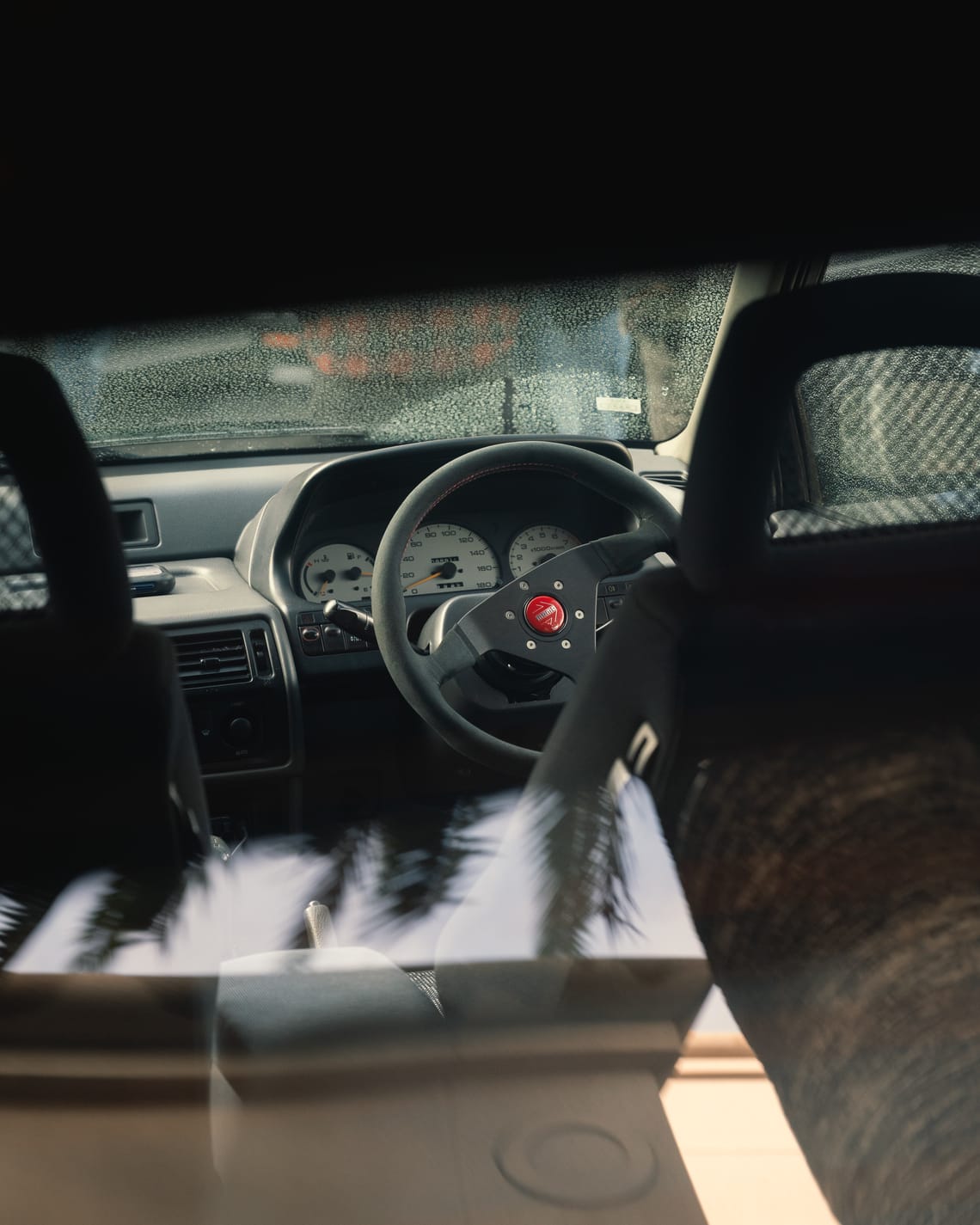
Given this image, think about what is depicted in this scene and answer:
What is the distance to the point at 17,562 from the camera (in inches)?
38.9

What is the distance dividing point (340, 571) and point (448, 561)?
26cm

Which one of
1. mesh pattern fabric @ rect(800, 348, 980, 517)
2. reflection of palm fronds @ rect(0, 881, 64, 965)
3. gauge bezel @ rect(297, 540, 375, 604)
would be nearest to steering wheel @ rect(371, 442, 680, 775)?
gauge bezel @ rect(297, 540, 375, 604)

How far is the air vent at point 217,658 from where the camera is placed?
7.54ft

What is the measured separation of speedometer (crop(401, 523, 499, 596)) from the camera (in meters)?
2.57

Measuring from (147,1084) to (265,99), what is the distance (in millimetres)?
834

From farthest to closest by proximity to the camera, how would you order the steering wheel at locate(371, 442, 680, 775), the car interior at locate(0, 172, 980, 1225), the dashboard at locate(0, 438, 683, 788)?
the dashboard at locate(0, 438, 683, 788) < the steering wheel at locate(371, 442, 680, 775) < the car interior at locate(0, 172, 980, 1225)

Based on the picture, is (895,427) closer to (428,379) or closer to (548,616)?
(548,616)

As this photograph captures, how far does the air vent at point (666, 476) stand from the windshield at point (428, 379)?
0.12 m

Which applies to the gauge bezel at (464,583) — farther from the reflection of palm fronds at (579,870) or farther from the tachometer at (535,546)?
the reflection of palm fronds at (579,870)

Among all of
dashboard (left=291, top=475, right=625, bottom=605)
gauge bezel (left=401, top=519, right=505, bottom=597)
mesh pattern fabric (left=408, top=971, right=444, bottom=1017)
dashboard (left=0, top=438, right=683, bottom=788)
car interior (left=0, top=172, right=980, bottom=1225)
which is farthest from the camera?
dashboard (left=291, top=475, right=625, bottom=605)

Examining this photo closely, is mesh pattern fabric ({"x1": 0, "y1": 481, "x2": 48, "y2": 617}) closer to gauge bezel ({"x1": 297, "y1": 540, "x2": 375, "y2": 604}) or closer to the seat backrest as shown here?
the seat backrest

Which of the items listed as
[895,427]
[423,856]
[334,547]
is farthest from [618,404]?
[895,427]

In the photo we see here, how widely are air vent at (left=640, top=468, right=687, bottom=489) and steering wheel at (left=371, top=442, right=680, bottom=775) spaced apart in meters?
0.27

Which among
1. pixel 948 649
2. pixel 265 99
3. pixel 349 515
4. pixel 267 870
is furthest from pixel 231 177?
pixel 349 515
